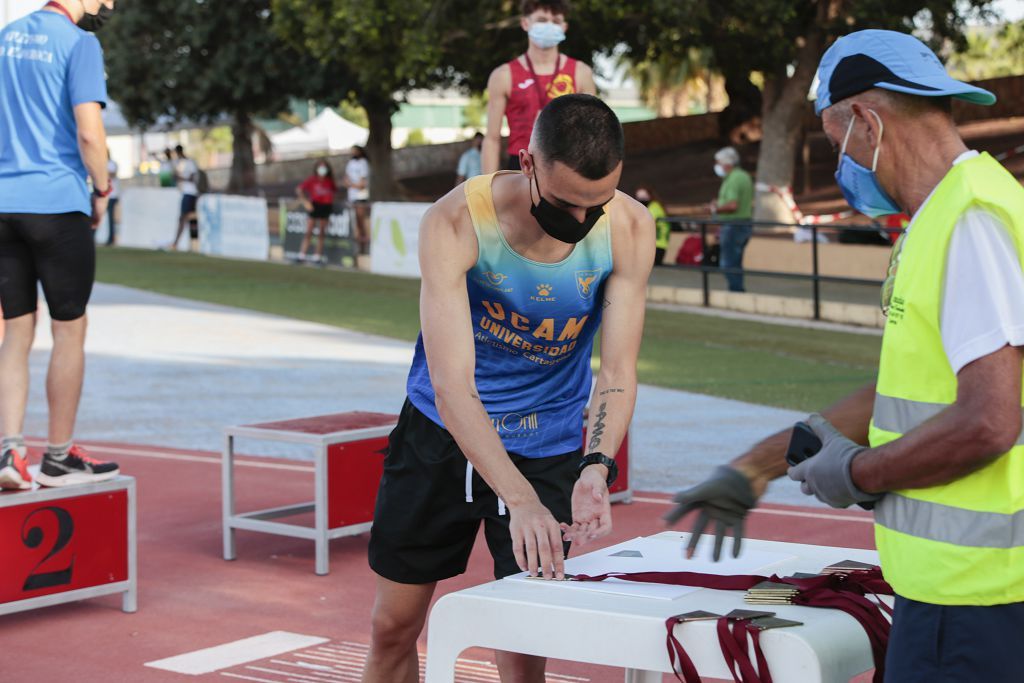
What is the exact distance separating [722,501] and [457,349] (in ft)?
3.19

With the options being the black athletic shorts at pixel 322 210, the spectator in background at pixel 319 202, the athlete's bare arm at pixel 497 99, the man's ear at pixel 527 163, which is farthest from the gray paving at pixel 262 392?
the black athletic shorts at pixel 322 210

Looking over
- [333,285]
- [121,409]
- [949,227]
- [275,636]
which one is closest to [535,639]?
[949,227]

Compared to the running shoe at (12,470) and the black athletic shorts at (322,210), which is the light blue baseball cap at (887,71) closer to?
the running shoe at (12,470)

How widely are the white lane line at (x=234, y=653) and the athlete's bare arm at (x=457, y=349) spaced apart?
2210 mm

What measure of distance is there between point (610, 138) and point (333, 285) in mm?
19052

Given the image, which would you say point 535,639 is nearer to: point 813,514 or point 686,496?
point 686,496

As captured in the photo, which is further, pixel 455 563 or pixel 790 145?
pixel 790 145

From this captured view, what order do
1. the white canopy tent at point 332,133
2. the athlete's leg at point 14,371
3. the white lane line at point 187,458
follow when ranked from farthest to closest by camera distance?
1. the white canopy tent at point 332,133
2. the white lane line at point 187,458
3. the athlete's leg at point 14,371

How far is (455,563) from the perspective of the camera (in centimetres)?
396

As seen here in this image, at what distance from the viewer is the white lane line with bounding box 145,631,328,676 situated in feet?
17.3

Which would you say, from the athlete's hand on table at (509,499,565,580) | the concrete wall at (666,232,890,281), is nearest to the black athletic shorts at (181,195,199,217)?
the concrete wall at (666,232,890,281)

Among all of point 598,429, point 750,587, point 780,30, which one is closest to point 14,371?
point 598,429

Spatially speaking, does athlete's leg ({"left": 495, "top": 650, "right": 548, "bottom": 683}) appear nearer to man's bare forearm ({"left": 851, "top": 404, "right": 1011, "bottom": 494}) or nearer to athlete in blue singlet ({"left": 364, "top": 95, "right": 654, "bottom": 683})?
athlete in blue singlet ({"left": 364, "top": 95, "right": 654, "bottom": 683})

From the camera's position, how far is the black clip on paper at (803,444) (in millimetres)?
2738
